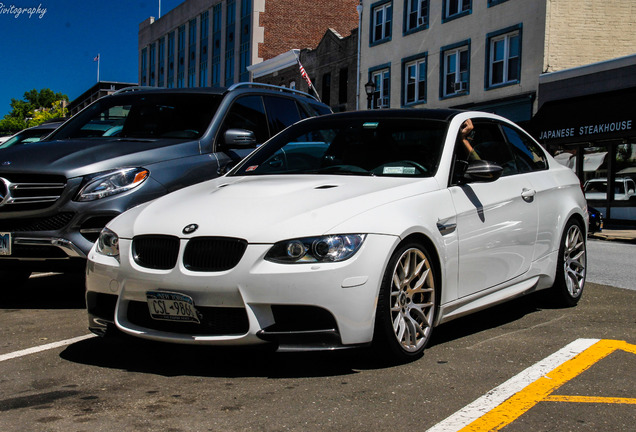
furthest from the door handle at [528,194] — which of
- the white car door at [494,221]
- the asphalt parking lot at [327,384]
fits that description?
the asphalt parking lot at [327,384]

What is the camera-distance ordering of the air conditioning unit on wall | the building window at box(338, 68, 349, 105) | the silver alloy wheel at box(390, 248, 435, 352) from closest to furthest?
the silver alloy wheel at box(390, 248, 435, 352) < the air conditioning unit on wall < the building window at box(338, 68, 349, 105)

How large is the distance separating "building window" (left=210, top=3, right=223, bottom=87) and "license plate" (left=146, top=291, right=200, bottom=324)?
2167 inches

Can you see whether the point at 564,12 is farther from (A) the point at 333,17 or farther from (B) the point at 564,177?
(A) the point at 333,17

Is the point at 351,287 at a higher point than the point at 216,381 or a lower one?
higher

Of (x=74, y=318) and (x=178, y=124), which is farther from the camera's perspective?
(x=178, y=124)

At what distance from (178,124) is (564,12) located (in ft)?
72.7

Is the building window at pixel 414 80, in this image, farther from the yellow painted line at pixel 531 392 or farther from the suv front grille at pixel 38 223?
the yellow painted line at pixel 531 392

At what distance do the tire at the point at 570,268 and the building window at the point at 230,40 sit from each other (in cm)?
5042

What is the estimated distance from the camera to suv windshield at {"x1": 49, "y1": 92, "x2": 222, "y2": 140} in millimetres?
7633

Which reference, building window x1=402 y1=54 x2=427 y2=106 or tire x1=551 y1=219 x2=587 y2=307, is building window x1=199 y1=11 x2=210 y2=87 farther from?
tire x1=551 y1=219 x2=587 y2=307

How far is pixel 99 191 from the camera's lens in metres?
6.38

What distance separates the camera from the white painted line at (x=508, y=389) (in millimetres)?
3574

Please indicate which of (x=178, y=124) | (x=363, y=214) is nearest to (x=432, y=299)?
(x=363, y=214)

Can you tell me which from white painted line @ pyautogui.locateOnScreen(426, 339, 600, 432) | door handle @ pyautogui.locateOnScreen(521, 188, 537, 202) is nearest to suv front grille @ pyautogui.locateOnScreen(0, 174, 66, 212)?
door handle @ pyautogui.locateOnScreen(521, 188, 537, 202)
